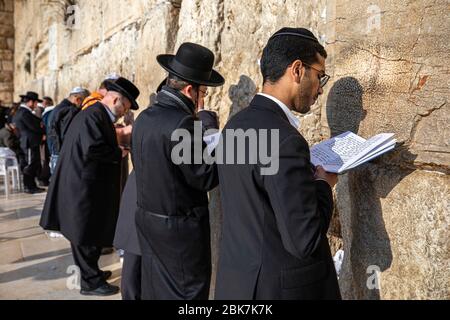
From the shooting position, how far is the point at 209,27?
3.10 meters

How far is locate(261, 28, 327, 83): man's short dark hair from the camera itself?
4.85 ft

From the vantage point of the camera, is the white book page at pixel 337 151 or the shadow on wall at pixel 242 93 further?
the shadow on wall at pixel 242 93

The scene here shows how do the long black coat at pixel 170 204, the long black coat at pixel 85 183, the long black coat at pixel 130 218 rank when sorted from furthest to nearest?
1. the long black coat at pixel 85 183
2. the long black coat at pixel 130 218
3. the long black coat at pixel 170 204

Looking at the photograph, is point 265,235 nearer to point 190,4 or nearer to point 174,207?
point 174,207

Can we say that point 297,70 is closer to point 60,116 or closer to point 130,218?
point 130,218

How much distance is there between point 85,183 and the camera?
3484mm

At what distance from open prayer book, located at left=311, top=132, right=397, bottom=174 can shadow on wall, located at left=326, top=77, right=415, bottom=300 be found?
0.18 metres

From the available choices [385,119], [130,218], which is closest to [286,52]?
[385,119]

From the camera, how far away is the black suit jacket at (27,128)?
25.7ft

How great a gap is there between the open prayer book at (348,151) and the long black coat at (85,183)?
2187 millimetres

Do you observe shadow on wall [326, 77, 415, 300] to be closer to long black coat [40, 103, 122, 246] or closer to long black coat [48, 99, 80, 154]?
long black coat [40, 103, 122, 246]

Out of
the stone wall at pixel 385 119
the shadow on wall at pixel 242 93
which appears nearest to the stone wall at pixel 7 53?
the shadow on wall at pixel 242 93

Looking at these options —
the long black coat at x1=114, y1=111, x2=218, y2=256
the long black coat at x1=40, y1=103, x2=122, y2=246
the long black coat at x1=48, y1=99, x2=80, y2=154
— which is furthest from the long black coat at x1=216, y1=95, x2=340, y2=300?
the long black coat at x1=48, y1=99, x2=80, y2=154

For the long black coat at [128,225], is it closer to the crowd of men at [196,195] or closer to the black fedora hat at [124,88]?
the crowd of men at [196,195]
